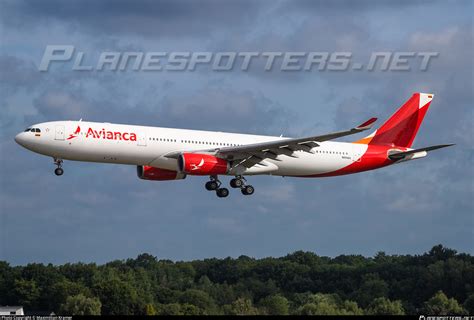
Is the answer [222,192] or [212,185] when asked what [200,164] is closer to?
[212,185]

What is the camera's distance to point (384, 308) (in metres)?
102

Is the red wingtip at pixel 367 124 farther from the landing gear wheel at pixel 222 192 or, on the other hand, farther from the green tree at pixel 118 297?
the green tree at pixel 118 297

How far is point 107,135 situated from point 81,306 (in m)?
27.7

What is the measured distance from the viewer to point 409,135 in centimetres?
9244

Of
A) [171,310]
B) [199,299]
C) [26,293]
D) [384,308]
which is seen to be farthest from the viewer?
[26,293]

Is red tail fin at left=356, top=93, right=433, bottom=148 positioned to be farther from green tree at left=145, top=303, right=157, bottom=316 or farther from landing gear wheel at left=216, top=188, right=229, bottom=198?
green tree at left=145, top=303, right=157, bottom=316

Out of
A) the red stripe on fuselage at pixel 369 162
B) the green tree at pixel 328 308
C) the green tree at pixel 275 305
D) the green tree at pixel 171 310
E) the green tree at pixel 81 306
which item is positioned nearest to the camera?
the red stripe on fuselage at pixel 369 162

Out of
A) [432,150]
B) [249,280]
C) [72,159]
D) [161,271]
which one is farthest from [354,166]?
[161,271]

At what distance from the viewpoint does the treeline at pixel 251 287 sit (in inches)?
4080

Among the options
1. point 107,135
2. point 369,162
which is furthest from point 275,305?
point 107,135

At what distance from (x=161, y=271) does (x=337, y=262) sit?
2384 centimetres

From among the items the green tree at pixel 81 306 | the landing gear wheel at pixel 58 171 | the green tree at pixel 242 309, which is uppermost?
the landing gear wheel at pixel 58 171

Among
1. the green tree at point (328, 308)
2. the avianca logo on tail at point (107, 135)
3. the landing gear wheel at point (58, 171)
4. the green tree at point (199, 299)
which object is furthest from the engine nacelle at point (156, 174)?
the green tree at point (199, 299)

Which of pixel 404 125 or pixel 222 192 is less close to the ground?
pixel 404 125
